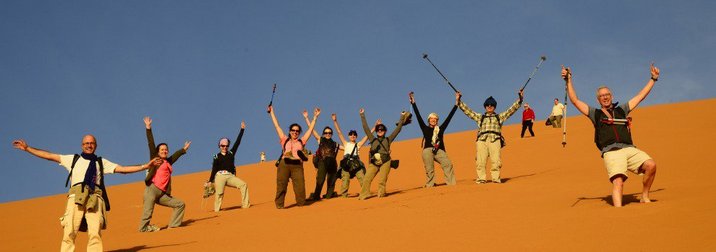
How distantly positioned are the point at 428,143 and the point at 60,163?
7063 millimetres

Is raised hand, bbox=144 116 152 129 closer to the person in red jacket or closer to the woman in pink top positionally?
the woman in pink top

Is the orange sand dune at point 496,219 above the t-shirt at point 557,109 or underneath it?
underneath

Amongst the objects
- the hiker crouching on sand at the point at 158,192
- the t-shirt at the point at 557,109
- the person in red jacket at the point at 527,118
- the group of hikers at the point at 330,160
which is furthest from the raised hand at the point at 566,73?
the t-shirt at the point at 557,109

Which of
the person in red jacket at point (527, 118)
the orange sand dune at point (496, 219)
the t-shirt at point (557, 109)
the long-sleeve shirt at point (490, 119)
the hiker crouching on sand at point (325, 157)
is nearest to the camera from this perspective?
the orange sand dune at point (496, 219)

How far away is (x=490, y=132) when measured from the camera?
39.6ft

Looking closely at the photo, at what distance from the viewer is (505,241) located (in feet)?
21.9

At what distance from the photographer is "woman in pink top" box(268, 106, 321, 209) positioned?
12.0m

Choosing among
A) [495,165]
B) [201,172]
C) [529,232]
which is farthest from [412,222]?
[201,172]

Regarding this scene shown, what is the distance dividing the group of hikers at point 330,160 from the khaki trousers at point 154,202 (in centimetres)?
2

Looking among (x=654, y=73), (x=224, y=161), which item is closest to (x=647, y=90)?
(x=654, y=73)

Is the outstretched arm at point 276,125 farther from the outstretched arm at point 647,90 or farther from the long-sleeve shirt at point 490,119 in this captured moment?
the outstretched arm at point 647,90

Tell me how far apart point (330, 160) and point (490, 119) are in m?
3.33

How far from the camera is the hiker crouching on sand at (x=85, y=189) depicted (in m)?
7.53

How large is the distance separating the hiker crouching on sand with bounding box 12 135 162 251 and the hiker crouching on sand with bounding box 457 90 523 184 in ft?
21.1
